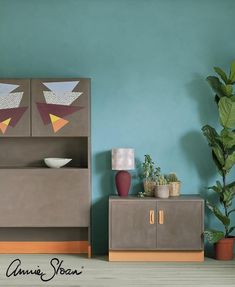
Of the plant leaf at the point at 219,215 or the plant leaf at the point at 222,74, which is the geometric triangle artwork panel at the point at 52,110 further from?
the plant leaf at the point at 219,215

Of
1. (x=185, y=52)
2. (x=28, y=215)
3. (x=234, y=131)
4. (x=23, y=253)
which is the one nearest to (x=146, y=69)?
(x=185, y=52)

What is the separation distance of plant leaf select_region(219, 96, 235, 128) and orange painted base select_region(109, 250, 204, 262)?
137 cm

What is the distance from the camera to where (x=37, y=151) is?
18.7ft

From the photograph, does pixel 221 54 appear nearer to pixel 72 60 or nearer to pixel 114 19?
pixel 114 19

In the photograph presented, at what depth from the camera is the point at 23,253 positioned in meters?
5.61

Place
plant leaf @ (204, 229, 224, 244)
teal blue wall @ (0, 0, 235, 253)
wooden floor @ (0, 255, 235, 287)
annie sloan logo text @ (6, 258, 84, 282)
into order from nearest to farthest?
wooden floor @ (0, 255, 235, 287) < annie sloan logo text @ (6, 258, 84, 282) < plant leaf @ (204, 229, 224, 244) < teal blue wall @ (0, 0, 235, 253)

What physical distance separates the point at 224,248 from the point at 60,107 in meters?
2.28

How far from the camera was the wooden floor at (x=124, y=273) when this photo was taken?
177 inches

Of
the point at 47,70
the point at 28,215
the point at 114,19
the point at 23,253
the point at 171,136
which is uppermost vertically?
the point at 114,19

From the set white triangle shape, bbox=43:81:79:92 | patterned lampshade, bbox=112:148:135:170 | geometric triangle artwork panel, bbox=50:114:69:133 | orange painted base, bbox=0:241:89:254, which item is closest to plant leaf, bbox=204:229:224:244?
patterned lampshade, bbox=112:148:135:170

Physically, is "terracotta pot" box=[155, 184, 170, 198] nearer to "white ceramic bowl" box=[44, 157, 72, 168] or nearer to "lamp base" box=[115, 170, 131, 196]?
"lamp base" box=[115, 170, 131, 196]

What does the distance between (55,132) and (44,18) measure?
1.34m

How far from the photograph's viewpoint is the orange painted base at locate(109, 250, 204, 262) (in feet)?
17.3

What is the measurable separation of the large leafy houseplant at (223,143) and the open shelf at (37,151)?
1.43 m
